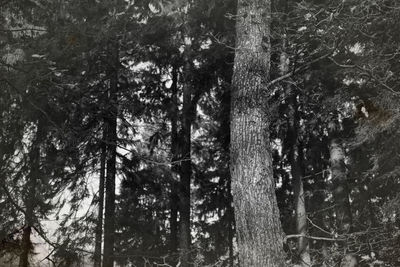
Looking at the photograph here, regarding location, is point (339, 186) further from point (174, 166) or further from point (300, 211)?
point (174, 166)

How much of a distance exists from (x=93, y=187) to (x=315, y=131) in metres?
7.71

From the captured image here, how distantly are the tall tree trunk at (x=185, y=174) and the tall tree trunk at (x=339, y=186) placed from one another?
441 cm

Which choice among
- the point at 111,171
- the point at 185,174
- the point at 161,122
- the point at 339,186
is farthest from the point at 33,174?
the point at 339,186

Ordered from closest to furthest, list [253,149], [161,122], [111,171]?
[253,149], [111,171], [161,122]

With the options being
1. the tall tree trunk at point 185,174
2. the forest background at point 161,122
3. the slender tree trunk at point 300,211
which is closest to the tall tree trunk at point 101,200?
the forest background at point 161,122

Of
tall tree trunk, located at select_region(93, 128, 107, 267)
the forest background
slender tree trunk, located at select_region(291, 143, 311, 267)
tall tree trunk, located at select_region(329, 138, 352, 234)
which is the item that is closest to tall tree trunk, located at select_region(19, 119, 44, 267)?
the forest background

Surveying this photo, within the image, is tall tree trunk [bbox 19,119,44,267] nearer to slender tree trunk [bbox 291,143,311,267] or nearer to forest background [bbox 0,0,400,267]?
forest background [bbox 0,0,400,267]

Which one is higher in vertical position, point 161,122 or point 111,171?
point 161,122

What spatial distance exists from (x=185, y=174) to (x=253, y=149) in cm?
752

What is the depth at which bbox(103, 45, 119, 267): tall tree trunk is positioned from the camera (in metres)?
11.1

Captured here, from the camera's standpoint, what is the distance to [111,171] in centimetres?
1198

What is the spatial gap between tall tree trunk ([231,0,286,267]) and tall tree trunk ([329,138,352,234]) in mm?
7461

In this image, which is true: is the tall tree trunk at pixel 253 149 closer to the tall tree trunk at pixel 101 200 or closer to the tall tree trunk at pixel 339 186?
the tall tree trunk at pixel 101 200

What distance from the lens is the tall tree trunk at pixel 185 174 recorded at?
11.8 meters
